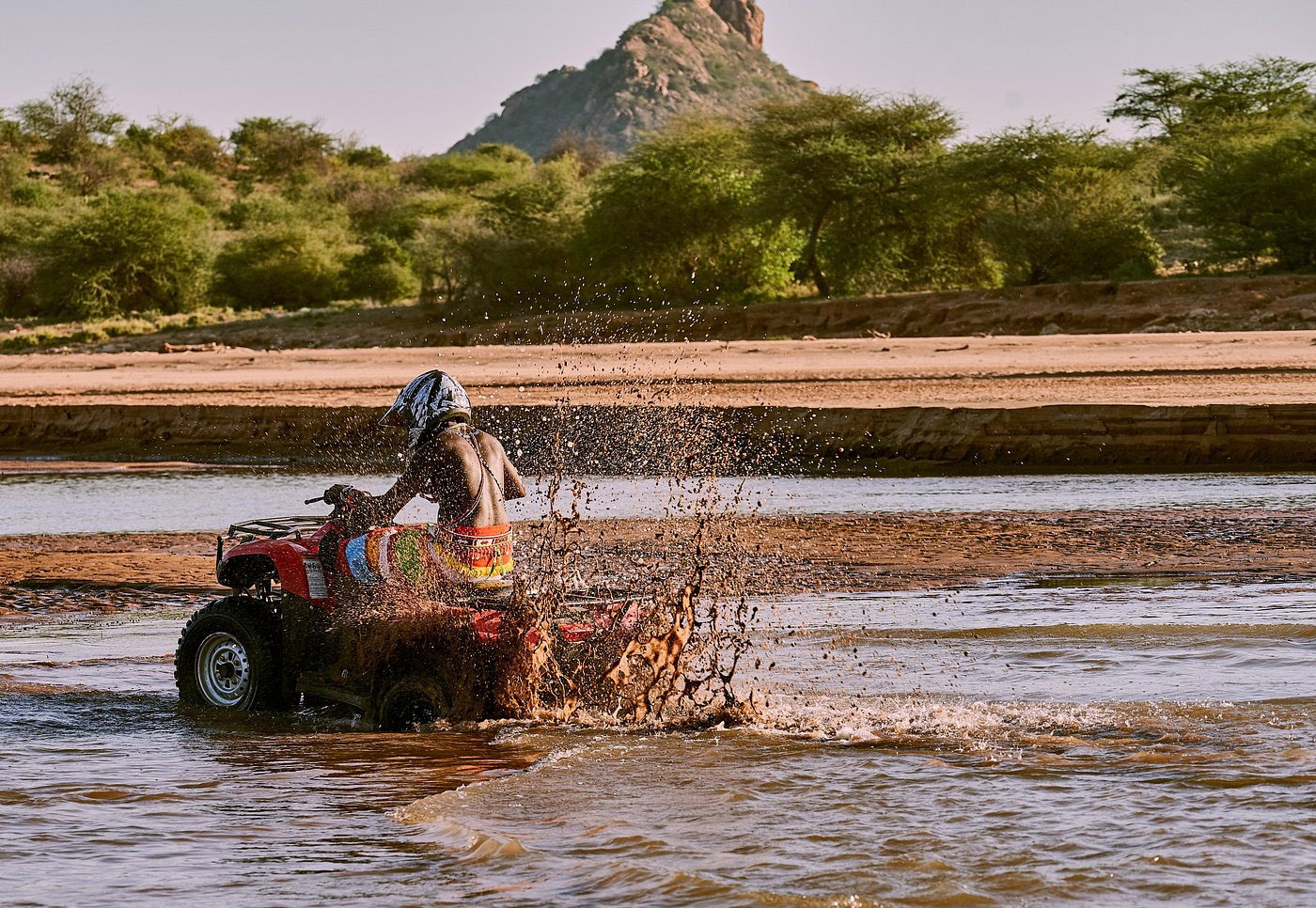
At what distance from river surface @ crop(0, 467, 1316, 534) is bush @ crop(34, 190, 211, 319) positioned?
112 feet

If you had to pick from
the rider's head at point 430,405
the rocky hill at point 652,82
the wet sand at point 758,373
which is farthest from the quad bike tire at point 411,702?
the rocky hill at point 652,82

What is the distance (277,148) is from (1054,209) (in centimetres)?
6240

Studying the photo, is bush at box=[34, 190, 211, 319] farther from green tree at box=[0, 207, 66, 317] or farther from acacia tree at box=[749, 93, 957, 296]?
acacia tree at box=[749, 93, 957, 296]

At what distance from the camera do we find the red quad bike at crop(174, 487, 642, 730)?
655cm

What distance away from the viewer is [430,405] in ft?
21.5

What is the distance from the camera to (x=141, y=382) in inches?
1180

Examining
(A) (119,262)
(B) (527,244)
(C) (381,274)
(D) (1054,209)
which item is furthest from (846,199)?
(A) (119,262)

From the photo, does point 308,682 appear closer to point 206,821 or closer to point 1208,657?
point 206,821

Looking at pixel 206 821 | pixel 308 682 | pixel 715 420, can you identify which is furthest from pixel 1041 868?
pixel 715 420

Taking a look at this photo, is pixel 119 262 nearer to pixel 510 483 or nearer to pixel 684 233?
pixel 684 233

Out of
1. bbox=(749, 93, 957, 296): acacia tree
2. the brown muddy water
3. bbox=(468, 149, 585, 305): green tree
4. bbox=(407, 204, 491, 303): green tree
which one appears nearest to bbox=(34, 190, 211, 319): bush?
bbox=(407, 204, 491, 303): green tree

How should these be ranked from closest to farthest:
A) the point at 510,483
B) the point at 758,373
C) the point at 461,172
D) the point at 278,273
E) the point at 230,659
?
the point at 510,483 → the point at 230,659 → the point at 758,373 → the point at 278,273 → the point at 461,172

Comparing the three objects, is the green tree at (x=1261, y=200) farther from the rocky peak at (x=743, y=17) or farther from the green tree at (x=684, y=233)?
the rocky peak at (x=743, y=17)

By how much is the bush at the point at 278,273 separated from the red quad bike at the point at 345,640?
4861 cm
